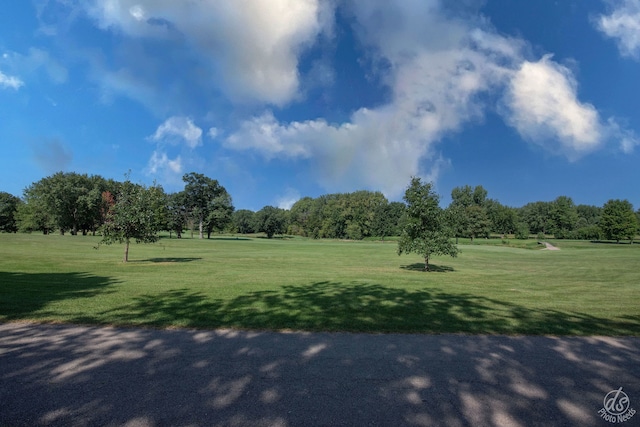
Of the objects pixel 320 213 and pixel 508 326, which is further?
pixel 320 213

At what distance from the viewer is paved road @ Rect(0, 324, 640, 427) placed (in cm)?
355

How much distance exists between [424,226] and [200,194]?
71810 mm

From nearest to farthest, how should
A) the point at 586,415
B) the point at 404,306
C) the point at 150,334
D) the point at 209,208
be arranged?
the point at 586,415, the point at 150,334, the point at 404,306, the point at 209,208

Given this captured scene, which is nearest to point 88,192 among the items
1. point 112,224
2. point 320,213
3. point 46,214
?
point 46,214

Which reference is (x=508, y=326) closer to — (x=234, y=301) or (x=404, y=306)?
(x=404, y=306)

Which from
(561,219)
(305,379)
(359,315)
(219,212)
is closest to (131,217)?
(359,315)

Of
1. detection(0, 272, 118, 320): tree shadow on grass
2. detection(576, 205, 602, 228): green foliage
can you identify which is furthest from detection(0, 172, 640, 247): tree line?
detection(0, 272, 118, 320): tree shadow on grass

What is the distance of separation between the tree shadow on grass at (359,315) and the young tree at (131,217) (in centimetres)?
1300

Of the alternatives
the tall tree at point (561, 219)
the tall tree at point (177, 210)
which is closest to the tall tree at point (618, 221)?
the tall tree at point (561, 219)

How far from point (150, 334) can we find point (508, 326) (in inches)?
302

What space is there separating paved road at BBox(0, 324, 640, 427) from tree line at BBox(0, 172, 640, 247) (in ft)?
54.5

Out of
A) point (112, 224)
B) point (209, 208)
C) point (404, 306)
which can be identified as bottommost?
point (404, 306)

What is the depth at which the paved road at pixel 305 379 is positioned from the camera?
355 centimetres

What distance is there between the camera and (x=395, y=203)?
380 ft
